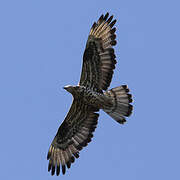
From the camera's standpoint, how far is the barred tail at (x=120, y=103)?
1780cm

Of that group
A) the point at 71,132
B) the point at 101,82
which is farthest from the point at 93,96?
the point at 71,132

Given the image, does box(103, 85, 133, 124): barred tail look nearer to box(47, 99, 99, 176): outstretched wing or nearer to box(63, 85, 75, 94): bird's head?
box(47, 99, 99, 176): outstretched wing

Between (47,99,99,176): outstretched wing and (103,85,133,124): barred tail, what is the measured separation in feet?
2.29

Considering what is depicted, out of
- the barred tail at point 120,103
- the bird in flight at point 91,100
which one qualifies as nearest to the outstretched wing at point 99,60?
the bird in flight at point 91,100

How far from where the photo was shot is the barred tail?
1780 centimetres

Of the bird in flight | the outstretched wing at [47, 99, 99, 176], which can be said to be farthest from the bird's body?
the outstretched wing at [47, 99, 99, 176]

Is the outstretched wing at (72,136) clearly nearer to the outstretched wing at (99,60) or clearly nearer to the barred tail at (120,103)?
the barred tail at (120,103)

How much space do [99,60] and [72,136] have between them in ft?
8.95

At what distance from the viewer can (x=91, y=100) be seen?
17406 millimetres

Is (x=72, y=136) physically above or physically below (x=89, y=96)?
below

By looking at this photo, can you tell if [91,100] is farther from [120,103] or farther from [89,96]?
[120,103]

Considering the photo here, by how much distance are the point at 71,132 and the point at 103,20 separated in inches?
150

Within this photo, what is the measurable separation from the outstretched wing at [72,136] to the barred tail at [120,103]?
2.29 feet

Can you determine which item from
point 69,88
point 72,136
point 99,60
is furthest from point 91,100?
point 72,136
